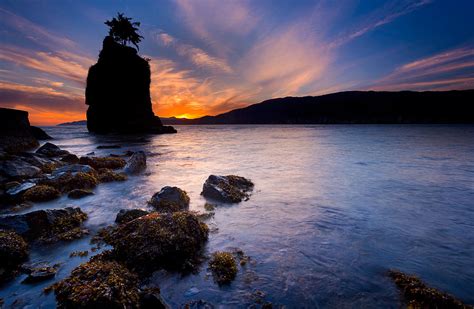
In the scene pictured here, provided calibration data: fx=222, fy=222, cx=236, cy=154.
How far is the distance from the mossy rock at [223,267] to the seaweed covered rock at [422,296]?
294cm

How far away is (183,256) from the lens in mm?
4570

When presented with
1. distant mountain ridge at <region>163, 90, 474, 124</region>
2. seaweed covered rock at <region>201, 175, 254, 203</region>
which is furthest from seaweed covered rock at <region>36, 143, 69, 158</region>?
distant mountain ridge at <region>163, 90, 474, 124</region>

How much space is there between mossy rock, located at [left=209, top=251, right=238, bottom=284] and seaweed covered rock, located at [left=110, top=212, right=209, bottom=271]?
0.47 metres

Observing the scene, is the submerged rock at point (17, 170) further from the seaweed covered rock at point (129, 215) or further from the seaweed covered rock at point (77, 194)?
the seaweed covered rock at point (129, 215)

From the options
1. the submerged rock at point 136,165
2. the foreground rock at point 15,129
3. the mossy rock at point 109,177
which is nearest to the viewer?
the mossy rock at point 109,177

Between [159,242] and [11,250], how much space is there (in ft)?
9.06

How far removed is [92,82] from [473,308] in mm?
79299

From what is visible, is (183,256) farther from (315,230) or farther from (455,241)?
(455,241)

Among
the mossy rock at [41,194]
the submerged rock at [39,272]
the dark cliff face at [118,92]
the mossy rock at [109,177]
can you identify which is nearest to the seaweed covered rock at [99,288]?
the submerged rock at [39,272]

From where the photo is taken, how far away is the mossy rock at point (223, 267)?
4.11 meters

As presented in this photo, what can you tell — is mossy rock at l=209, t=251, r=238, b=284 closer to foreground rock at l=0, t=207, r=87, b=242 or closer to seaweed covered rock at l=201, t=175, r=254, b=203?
foreground rock at l=0, t=207, r=87, b=242

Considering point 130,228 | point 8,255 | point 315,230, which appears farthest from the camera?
point 315,230

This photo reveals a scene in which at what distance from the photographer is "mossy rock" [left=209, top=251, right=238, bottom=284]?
411 centimetres

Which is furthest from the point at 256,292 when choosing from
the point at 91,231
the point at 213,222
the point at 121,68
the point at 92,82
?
the point at 92,82
